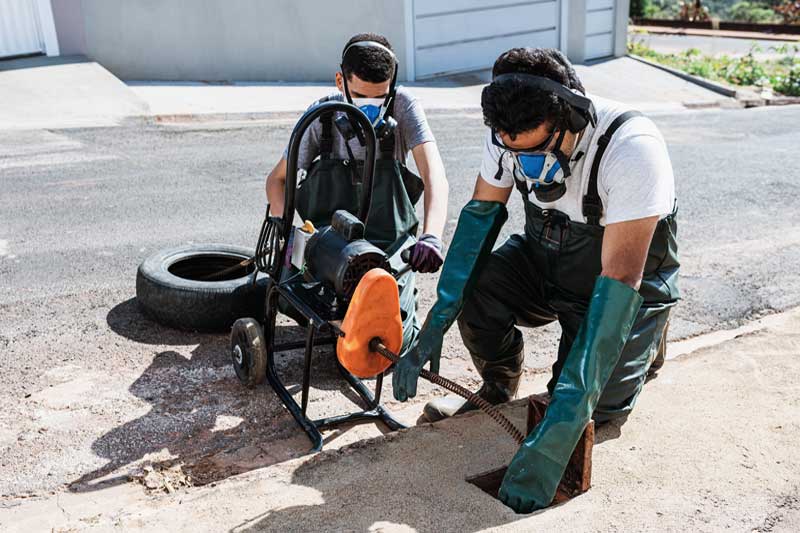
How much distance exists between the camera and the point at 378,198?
4.12m

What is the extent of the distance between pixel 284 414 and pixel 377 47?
166 centimetres

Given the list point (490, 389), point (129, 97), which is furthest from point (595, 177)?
point (129, 97)

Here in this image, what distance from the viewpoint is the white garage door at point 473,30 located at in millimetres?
13594

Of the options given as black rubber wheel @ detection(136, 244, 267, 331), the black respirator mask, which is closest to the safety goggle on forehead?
the black respirator mask

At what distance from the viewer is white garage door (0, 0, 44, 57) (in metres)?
10.4

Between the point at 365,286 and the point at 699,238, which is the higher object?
the point at 365,286

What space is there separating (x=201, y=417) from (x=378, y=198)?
1.30 meters

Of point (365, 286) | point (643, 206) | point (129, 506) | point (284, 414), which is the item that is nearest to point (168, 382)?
point (284, 414)

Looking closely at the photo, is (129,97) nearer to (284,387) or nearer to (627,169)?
(284,387)

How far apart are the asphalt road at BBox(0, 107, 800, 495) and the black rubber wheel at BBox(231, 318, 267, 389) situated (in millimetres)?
108

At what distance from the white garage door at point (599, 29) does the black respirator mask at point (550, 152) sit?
13480 mm

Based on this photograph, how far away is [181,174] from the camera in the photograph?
7340 mm

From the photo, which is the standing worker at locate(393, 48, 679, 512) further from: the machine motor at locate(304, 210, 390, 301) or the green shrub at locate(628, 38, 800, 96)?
the green shrub at locate(628, 38, 800, 96)

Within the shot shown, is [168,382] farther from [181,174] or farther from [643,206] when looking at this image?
[181,174]
